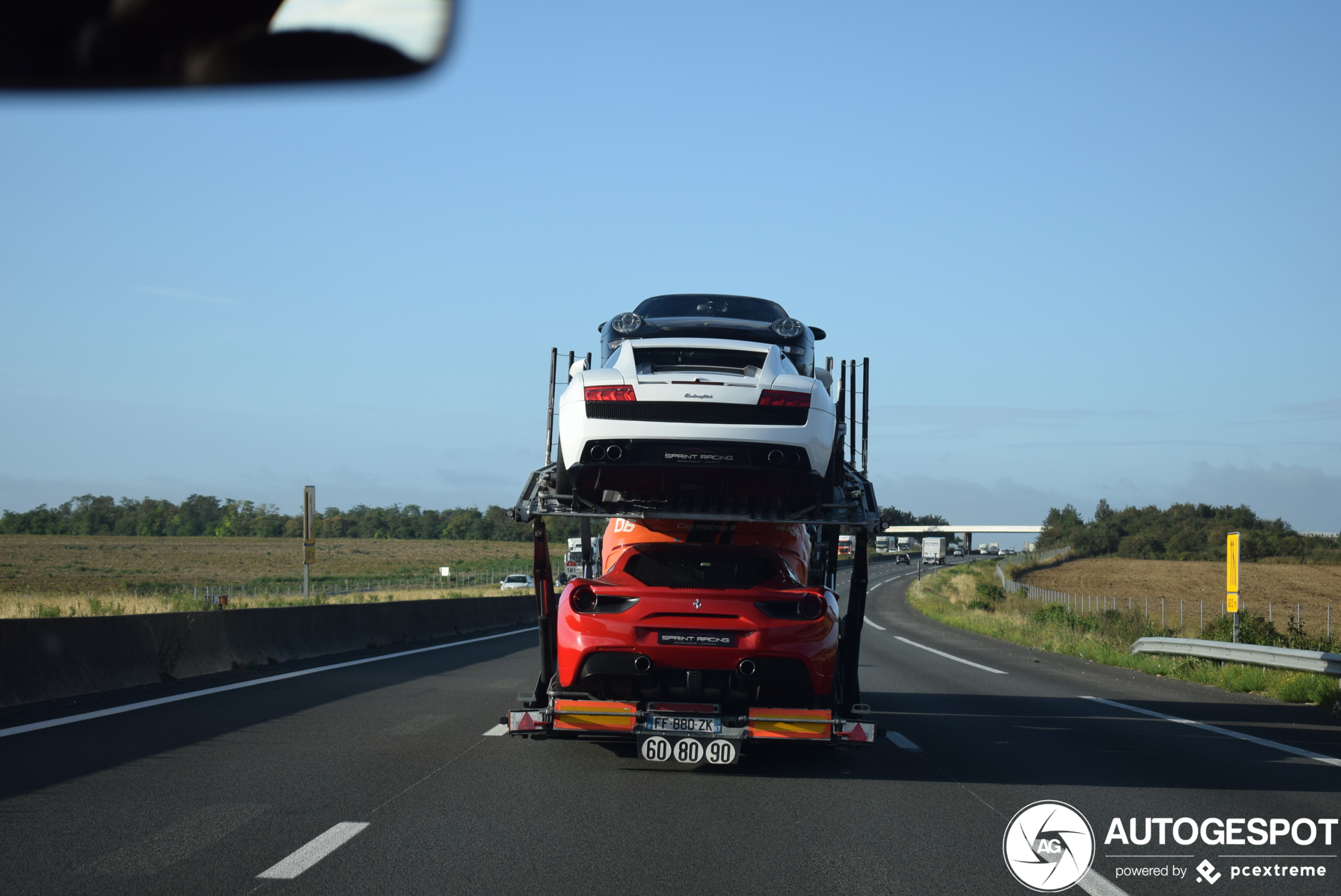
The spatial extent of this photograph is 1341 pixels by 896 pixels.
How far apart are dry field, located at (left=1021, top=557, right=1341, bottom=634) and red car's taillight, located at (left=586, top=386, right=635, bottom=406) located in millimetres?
32800

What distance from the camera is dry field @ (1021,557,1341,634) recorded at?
2031 inches

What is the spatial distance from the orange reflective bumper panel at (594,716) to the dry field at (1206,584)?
108 feet

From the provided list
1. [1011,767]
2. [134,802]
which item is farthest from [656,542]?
[134,802]

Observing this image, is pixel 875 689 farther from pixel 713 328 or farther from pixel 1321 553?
pixel 1321 553

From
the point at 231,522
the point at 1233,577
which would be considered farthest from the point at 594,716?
the point at 231,522

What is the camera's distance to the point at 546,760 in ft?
34.0

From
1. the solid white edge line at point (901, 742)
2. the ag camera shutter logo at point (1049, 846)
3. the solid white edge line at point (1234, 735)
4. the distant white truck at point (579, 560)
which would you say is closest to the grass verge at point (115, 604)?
the distant white truck at point (579, 560)

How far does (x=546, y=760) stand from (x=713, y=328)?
12.6ft

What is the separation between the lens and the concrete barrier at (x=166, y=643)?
12.9 meters

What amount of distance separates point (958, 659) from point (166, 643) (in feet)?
49.7

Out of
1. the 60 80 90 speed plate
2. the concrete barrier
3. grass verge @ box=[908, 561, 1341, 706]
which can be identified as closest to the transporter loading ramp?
the 60 80 90 speed plate

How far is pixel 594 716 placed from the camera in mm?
9312

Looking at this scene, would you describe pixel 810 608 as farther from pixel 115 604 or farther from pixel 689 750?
pixel 115 604

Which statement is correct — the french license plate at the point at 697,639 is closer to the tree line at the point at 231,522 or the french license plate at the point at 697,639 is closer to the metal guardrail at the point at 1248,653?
the metal guardrail at the point at 1248,653
